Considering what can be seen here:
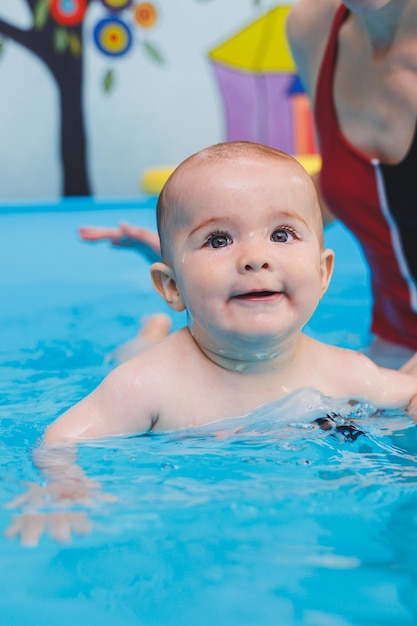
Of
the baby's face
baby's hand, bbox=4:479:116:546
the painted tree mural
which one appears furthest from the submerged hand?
the painted tree mural

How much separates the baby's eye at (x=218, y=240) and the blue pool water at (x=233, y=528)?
30 cm

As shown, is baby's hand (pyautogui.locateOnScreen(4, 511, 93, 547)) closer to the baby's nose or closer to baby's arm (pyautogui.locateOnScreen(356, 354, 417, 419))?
the baby's nose

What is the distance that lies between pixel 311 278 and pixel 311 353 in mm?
201

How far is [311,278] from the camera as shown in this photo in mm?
1449

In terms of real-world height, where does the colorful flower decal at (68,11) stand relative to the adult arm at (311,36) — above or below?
below

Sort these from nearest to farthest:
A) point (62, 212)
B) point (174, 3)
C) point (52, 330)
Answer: point (52, 330)
point (62, 212)
point (174, 3)

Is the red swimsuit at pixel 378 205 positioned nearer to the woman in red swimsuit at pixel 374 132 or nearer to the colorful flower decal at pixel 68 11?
the woman in red swimsuit at pixel 374 132

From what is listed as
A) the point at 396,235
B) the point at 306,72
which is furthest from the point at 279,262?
the point at 306,72

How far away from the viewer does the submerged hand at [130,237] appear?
7.32 feet

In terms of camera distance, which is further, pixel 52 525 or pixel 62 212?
pixel 62 212

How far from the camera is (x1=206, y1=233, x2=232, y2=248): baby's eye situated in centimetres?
143

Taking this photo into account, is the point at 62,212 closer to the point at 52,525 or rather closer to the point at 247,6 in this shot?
the point at 247,6

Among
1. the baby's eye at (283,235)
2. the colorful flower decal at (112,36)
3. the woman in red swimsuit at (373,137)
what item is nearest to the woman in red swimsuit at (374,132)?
the woman in red swimsuit at (373,137)

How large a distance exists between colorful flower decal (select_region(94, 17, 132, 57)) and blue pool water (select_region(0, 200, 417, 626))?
4333 millimetres
